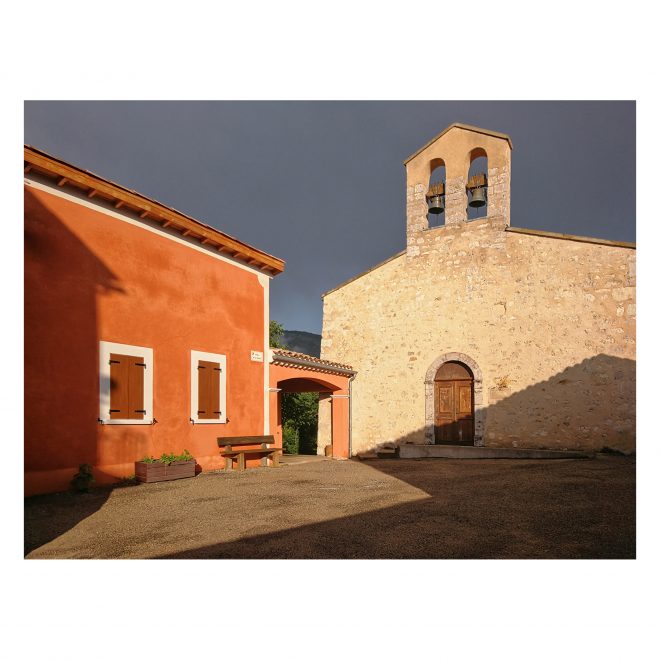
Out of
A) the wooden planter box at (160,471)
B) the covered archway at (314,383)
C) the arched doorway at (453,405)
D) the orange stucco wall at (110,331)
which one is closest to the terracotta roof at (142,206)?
the orange stucco wall at (110,331)

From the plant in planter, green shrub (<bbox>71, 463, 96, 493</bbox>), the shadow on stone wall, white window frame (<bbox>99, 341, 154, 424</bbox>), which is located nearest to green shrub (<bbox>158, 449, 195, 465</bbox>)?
the plant in planter

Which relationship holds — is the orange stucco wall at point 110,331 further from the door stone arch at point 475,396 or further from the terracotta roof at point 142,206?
the door stone arch at point 475,396

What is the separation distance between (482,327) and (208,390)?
7629mm

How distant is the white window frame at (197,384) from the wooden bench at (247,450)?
0.46 m

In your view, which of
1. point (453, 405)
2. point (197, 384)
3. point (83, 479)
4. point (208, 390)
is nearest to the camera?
point (83, 479)

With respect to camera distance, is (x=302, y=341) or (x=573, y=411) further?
(x=302, y=341)

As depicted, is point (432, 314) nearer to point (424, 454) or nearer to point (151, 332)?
point (424, 454)

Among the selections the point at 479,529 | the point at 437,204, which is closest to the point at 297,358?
the point at 437,204

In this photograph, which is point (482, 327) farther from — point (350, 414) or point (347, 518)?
point (347, 518)

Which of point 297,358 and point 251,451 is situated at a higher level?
point 297,358

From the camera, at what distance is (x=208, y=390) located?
29.2 ft

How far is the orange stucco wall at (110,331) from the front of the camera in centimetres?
626

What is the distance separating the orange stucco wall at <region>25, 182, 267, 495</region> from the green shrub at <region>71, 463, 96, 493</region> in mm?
111

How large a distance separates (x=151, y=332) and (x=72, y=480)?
2.58 m
